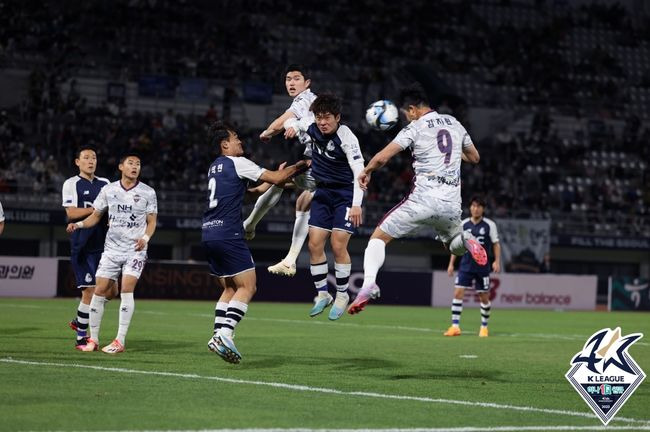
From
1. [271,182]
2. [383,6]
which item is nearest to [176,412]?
[271,182]

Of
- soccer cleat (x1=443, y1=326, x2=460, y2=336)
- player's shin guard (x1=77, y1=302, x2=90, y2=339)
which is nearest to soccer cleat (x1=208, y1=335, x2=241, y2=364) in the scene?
player's shin guard (x1=77, y1=302, x2=90, y2=339)

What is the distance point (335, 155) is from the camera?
13.0 metres

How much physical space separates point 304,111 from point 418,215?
2.11 metres

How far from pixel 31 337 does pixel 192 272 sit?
60.0 ft

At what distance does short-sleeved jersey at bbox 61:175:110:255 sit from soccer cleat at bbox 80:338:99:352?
1.53 m

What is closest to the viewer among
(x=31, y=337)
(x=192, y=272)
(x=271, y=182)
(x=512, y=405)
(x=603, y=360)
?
(x=603, y=360)

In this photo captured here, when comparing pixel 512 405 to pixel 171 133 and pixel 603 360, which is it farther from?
pixel 171 133

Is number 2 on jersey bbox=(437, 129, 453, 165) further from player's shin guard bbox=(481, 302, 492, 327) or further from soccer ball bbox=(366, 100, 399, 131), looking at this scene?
player's shin guard bbox=(481, 302, 492, 327)

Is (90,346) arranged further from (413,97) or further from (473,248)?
(413,97)

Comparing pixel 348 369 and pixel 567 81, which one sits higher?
pixel 567 81

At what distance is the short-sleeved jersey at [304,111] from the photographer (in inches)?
517

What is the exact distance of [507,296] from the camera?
38719 millimetres

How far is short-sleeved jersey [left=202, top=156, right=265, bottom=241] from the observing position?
498 inches

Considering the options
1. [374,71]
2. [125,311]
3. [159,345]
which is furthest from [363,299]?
[374,71]
